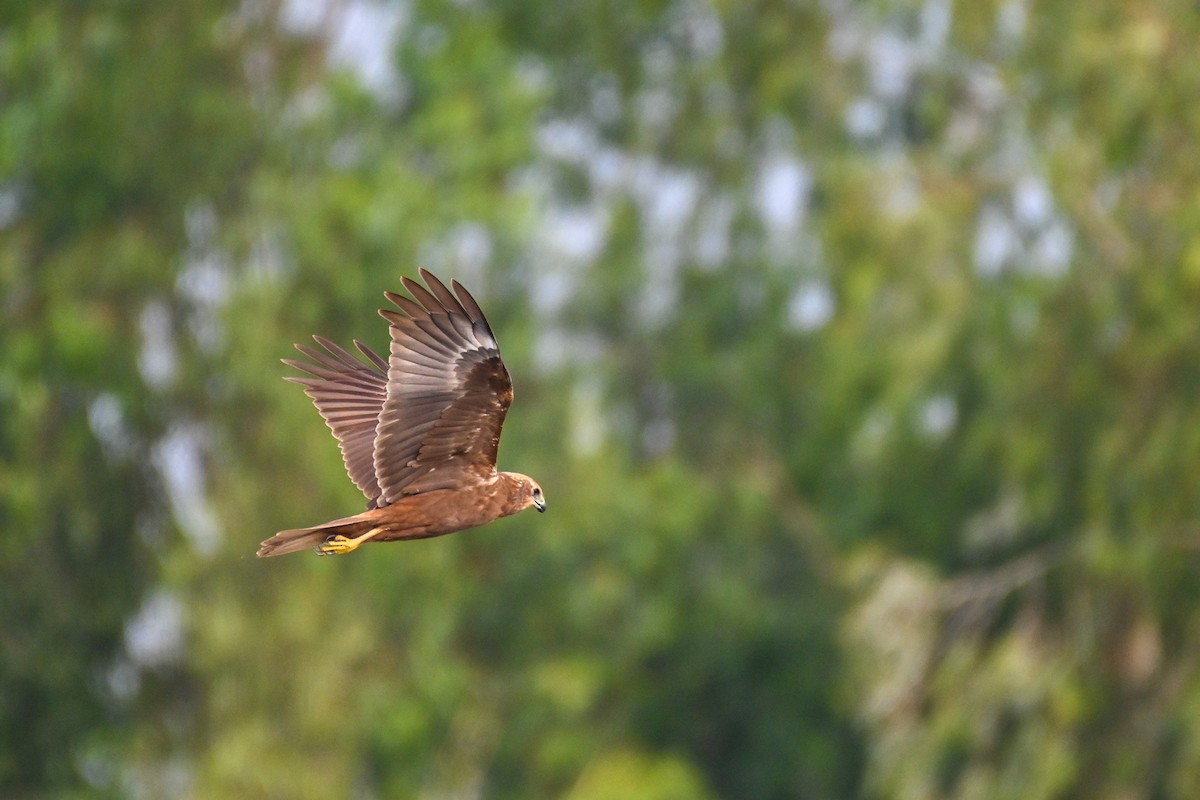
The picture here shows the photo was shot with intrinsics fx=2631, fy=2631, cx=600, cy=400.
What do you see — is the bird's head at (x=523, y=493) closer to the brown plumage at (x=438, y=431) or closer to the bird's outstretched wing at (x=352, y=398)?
the brown plumage at (x=438, y=431)

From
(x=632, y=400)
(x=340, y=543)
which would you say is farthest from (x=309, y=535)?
(x=632, y=400)

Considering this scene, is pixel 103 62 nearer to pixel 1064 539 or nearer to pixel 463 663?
pixel 463 663

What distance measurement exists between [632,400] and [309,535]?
1708cm

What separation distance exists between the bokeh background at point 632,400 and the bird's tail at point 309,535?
27.2 ft

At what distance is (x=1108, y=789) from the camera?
60.7 feet

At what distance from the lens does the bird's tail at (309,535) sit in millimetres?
9836

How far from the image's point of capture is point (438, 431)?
10.4m

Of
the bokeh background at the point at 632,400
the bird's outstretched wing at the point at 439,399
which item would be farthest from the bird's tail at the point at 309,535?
the bokeh background at the point at 632,400

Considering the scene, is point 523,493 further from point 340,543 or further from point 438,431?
point 340,543

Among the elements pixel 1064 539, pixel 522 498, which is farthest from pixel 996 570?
pixel 522 498

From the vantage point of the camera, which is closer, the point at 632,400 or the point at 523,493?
the point at 523,493

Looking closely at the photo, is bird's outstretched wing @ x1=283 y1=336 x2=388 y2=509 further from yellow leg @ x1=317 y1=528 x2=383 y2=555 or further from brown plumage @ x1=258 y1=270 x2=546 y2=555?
yellow leg @ x1=317 y1=528 x2=383 y2=555

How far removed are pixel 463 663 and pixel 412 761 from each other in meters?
1.39

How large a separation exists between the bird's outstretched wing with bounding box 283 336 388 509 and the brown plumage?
0.58 metres
